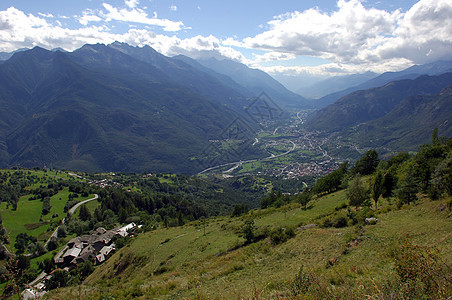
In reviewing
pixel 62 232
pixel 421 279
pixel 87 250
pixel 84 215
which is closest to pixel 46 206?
pixel 84 215

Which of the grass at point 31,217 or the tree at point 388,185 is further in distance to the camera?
the grass at point 31,217

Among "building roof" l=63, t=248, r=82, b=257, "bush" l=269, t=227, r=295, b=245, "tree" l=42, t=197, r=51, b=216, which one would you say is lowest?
"tree" l=42, t=197, r=51, b=216

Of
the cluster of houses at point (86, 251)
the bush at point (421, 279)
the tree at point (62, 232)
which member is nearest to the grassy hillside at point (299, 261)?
the bush at point (421, 279)

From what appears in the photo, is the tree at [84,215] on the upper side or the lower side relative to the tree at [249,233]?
lower

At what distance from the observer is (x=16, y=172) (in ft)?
438

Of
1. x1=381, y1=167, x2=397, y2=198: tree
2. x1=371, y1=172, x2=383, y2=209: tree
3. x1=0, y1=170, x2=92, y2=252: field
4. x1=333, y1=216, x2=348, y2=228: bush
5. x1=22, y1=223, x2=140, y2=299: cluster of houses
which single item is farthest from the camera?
x1=0, y1=170, x2=92, y2=252: field

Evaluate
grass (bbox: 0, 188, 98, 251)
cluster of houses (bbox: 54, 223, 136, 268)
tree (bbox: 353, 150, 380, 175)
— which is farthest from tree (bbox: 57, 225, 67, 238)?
tree (bbox: 353, 150, 380, 175)

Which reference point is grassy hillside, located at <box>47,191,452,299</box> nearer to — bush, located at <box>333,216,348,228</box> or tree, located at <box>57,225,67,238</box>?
bush, located at <box>333,216,348,228</box>

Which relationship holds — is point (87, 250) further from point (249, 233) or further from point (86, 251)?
point (249, 233)

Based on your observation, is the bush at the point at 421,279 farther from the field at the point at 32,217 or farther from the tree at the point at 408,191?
the field at the point at 32,217

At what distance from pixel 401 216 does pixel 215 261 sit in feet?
55.4

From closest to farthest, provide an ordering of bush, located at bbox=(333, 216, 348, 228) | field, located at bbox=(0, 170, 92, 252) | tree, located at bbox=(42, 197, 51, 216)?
bush, located at bbox=(333, 216, 348, 228) < field, located at bbox=(0, 170, 92, 252) < tree, located at bbox=(42, 197, 51, 216)

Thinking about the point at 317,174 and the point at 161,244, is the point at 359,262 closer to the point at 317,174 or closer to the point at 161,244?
the point at 161,244

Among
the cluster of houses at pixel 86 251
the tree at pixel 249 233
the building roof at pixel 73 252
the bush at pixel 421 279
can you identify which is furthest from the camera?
the building roof at pixel 73 252
